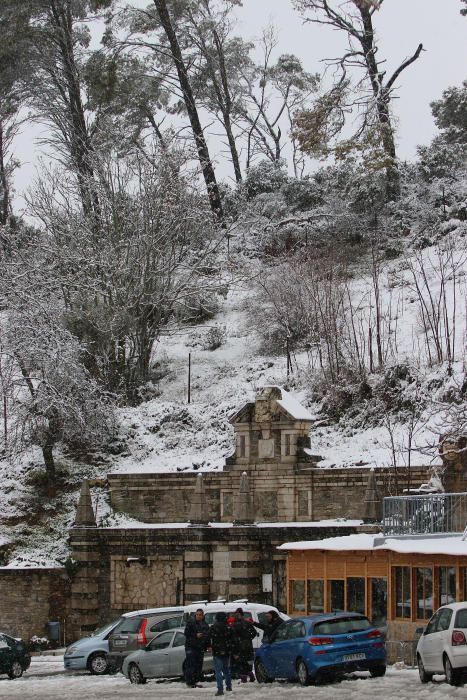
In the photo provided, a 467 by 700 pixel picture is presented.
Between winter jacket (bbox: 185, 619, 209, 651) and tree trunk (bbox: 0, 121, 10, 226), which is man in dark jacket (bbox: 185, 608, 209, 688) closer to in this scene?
winter jacket (bbox: 185, 619, 209, 651)

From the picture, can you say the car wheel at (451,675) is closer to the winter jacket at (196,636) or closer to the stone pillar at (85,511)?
the winter jacket at (196,636)

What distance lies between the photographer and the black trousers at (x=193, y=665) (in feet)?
76.0

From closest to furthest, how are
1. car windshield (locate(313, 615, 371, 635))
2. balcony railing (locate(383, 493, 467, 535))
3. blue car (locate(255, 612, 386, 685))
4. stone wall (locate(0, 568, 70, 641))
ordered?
blue car (locate(255, 612, 386, 685)), car windshield (locate(313, 615, 371, 635)), balcony railing (locate(383, 493, 467, 535)), stone wall (locate(0, 568, 70, 641))

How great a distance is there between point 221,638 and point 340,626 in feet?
6.90

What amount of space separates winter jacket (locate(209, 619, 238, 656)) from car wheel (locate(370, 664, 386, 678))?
250 centimetres

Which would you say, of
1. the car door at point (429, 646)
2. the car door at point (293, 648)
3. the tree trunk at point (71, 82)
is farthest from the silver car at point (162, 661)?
the tree trunk at point (71, 82)

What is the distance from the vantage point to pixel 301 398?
42.6 meters

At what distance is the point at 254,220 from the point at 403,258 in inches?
329

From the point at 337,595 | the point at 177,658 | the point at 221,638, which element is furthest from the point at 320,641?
the point at 337,595

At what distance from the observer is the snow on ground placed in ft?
64.9

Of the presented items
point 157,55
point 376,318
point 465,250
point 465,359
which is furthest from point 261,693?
point 157,55

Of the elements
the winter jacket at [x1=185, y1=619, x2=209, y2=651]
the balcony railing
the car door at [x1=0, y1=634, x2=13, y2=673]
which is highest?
the balcony railing

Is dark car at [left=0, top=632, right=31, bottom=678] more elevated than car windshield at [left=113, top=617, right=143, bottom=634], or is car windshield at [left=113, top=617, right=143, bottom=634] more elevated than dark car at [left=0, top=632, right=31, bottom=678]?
car windshield at [left=113, top=617, right=143, bottom=634]

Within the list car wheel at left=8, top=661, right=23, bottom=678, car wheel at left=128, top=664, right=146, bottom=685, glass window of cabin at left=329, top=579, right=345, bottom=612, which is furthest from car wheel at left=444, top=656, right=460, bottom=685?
car wheel at left=8, top=661, right=23, bottom=678
